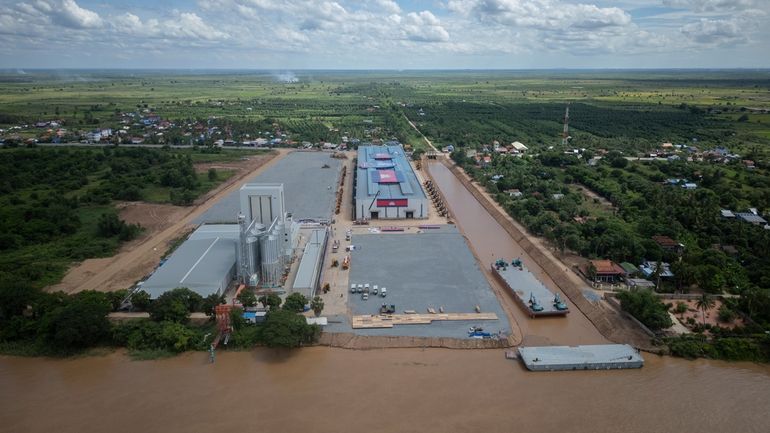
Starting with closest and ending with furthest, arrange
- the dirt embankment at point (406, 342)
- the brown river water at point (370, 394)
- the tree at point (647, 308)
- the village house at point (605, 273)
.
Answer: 1. the brown river water at point (370, 394)
2. the dirt embankment at point (406, 342)
3. the tree at point (647, 308)
4. the village house at point (605, 273)

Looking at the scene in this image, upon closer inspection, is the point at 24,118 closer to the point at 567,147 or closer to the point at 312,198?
the point at 312,198

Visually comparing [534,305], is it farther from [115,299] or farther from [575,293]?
[115,299]

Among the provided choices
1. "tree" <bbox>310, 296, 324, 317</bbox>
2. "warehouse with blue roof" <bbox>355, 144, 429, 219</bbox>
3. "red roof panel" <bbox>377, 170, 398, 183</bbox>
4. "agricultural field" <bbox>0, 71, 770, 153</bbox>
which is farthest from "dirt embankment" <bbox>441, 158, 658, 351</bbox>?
"agricultural field" <bbox>0, 71, 770, 153</bbox>

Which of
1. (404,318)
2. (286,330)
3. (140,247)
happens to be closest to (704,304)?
(404,318)

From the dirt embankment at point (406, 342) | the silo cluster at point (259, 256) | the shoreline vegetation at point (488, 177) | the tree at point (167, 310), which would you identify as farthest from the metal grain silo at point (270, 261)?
the dirt embankment at point (406, 342)

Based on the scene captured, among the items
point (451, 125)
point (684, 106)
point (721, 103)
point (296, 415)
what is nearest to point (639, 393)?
point (296, 415)

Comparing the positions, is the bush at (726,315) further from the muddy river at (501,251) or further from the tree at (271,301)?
the tree at (271,301)

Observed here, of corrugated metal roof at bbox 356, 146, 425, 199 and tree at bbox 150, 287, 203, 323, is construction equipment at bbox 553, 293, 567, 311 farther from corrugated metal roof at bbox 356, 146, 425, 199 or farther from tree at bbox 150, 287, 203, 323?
tree at bbox 150, 287, 203, 323

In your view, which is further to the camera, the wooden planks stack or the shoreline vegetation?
the wooden planks stack
